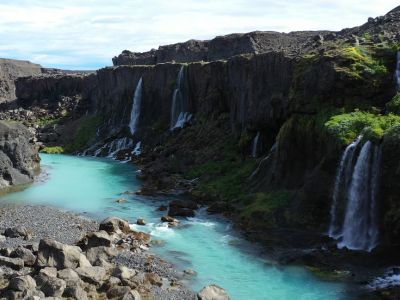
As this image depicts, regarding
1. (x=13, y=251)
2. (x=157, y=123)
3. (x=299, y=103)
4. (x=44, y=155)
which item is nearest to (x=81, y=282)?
(x=13, y=251)

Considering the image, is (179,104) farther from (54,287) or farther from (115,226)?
(54,287)

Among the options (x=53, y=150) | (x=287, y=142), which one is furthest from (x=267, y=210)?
(x=53, y=150)

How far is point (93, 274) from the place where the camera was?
27750 mm

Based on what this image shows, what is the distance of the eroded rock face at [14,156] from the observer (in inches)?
2211

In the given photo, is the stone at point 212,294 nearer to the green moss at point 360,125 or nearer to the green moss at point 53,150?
the green moss at point 360,125

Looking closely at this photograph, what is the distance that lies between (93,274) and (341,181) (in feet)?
56.5

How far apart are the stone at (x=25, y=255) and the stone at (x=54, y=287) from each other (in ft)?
13.9

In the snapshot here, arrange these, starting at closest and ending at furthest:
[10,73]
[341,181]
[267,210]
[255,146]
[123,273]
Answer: [123,273] → [341,181] → [267,210] → [255,146] → [10,73]

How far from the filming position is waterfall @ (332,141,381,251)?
33469 mm

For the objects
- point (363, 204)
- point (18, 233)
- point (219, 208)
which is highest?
point (363, 204)

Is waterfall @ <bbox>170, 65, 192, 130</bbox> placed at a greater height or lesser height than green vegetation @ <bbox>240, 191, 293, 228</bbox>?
greater

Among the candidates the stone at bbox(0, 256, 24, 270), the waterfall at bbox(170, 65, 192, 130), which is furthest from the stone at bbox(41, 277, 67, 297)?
the waterfall at bbox(170, 65, 192, 130)

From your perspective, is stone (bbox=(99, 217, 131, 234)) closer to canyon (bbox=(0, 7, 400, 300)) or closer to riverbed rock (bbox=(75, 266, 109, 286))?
canyon (bbox=(0, 7, 400, 300))

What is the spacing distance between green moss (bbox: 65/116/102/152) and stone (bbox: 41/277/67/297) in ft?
226
